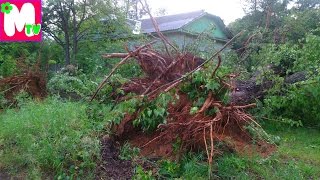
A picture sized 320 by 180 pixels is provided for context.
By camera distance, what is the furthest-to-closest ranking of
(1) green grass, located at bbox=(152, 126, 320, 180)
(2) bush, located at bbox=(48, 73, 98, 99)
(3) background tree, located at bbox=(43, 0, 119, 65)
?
1. (3) background tree, located at bbox=(43, 0, 119, 65)
2. (2) bush, located at bbox=(48, 73, 98, 99)
3. (1) green grass, located at bbox=(152, 126, 320, 180)

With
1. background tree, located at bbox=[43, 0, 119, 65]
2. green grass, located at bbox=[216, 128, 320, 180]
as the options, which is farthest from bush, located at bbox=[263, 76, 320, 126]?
background tree, located at bbox=[43, 0, 119, 65]

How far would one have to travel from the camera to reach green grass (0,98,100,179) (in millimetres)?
4121

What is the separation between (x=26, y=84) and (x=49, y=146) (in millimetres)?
4620

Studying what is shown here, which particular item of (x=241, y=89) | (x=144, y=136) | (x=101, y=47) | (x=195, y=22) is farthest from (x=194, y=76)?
(x=195, y=22)

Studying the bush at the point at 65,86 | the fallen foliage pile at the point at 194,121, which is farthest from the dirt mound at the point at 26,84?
the fallen foliage pile at the point at 194,121

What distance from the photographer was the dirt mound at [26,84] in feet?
27.4

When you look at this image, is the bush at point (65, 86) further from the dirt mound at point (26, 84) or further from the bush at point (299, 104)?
the bush at point (299, 104)

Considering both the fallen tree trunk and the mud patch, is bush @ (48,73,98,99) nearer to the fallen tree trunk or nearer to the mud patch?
the fallen tree trunk

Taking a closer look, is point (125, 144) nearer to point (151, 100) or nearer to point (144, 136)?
point (144, 136)

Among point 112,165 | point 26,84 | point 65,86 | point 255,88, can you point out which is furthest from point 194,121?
point 26,84

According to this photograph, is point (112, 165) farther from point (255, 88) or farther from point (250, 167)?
point (255, 88)

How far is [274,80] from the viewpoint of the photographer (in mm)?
6871

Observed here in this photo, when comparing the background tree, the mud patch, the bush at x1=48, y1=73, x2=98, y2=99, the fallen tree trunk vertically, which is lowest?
the mud patch

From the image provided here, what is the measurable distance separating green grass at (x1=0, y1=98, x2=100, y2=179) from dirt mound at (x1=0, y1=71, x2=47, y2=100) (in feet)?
10.8
